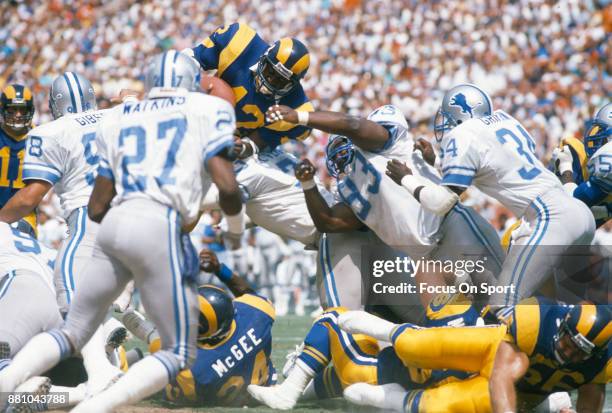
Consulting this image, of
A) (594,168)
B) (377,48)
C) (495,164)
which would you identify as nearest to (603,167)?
(594,168)

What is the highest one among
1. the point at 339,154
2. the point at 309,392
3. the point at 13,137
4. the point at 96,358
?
the point at 13,137

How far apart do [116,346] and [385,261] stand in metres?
1.75

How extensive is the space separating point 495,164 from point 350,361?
1390mm

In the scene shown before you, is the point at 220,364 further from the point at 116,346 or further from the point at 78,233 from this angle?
the point at 78,233

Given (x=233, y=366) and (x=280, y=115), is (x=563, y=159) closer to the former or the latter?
(x=280, y=115)

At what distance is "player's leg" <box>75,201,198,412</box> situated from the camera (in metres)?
3.86

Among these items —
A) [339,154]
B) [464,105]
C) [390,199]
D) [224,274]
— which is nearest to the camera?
[224,274]

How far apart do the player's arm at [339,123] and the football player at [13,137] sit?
213 centimetres

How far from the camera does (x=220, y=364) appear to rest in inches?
197

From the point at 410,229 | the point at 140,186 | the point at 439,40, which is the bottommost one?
the point at 410,229

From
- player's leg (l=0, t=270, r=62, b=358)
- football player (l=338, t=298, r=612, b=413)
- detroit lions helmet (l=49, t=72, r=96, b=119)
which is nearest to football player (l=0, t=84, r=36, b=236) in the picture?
detroit lions helmet (l=49, t=72, r=96, b=119)

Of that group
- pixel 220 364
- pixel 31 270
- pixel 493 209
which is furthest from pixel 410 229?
pixel 493 209

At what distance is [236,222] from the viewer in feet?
13.7

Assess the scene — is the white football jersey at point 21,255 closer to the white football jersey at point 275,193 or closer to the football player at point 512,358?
the white football jersey at point 275,193
